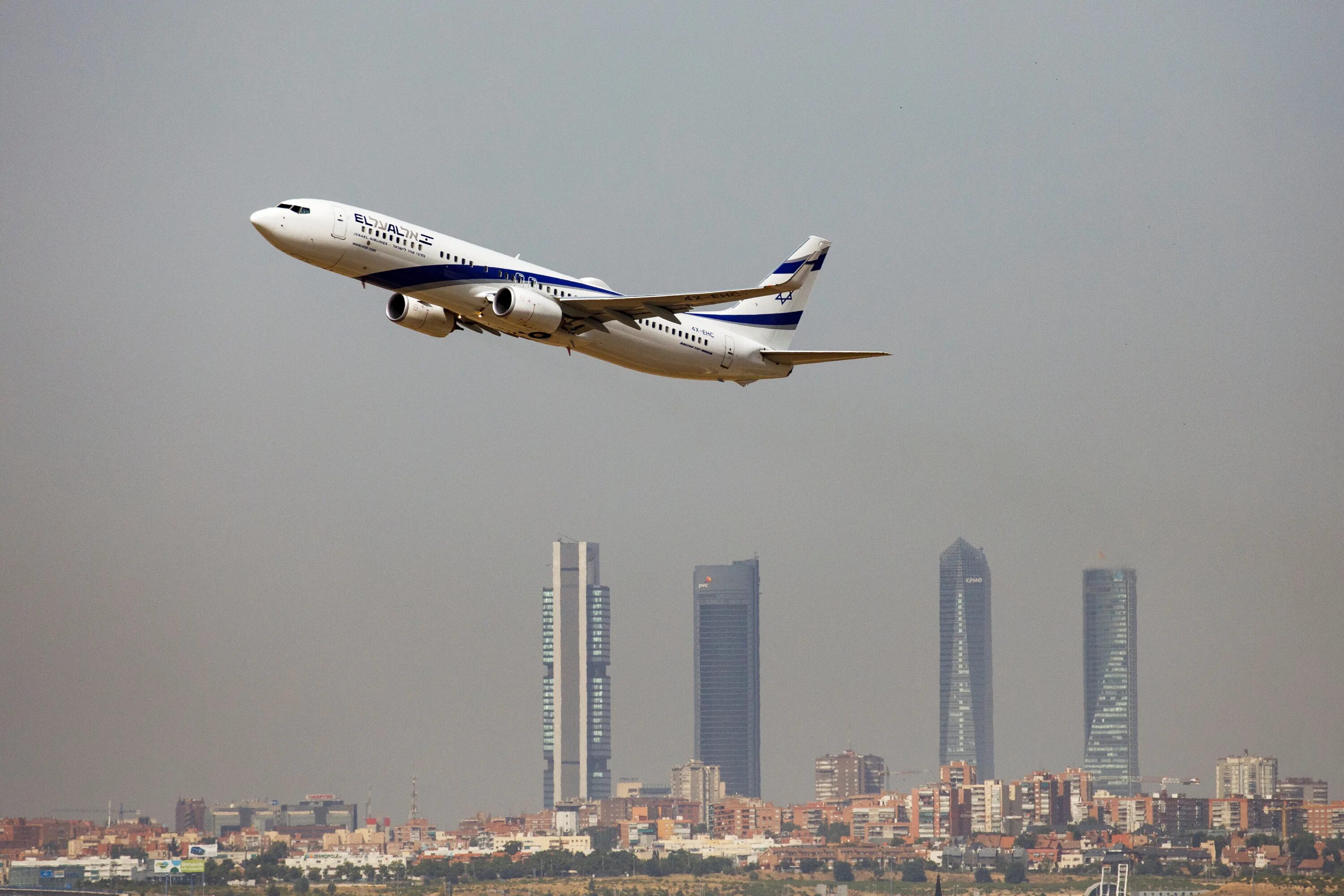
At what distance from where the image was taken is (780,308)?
5266cm

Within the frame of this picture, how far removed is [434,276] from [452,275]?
1.65ft

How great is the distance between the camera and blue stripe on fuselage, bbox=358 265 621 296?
40500 millimetres

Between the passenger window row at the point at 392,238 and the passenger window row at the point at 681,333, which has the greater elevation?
the passenger window row at the point at 392,238

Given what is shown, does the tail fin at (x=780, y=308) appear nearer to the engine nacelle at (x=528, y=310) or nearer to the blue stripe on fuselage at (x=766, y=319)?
the blue stripe on fuselage at (x=766, y=319)

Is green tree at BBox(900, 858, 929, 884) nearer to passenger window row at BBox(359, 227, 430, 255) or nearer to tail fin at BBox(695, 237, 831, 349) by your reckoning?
tail fin at BBox(695, 237, 831, 349)

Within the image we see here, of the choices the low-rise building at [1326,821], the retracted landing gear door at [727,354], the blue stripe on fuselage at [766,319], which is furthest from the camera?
the low-rise building at [1326,821]

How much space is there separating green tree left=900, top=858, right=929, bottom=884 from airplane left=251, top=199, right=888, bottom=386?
73492 millimetres

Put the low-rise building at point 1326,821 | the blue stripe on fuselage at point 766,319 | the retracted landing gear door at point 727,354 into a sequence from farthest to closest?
the low-rise building at point 1326,821 < the blue stripe on fuselage at point 766,319 < the retracted landing gear door at point 727,354

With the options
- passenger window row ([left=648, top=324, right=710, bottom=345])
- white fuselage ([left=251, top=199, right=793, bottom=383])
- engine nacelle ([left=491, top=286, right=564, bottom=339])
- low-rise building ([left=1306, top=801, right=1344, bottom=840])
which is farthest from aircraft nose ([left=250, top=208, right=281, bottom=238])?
low-rise building ([left=1306, top=801, right=1344, bottom=840])

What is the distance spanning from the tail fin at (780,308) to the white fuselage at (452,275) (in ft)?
→ 12.0

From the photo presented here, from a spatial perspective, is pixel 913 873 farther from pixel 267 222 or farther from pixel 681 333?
pixel 267 222

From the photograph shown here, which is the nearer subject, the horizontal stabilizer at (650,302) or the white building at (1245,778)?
the horizontal stabilizer at (650,302)

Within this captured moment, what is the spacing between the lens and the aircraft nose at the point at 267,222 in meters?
38.7

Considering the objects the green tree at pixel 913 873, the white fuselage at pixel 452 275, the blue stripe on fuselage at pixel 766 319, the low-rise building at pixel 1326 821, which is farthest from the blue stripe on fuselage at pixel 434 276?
the green tree at pixel 913 873
